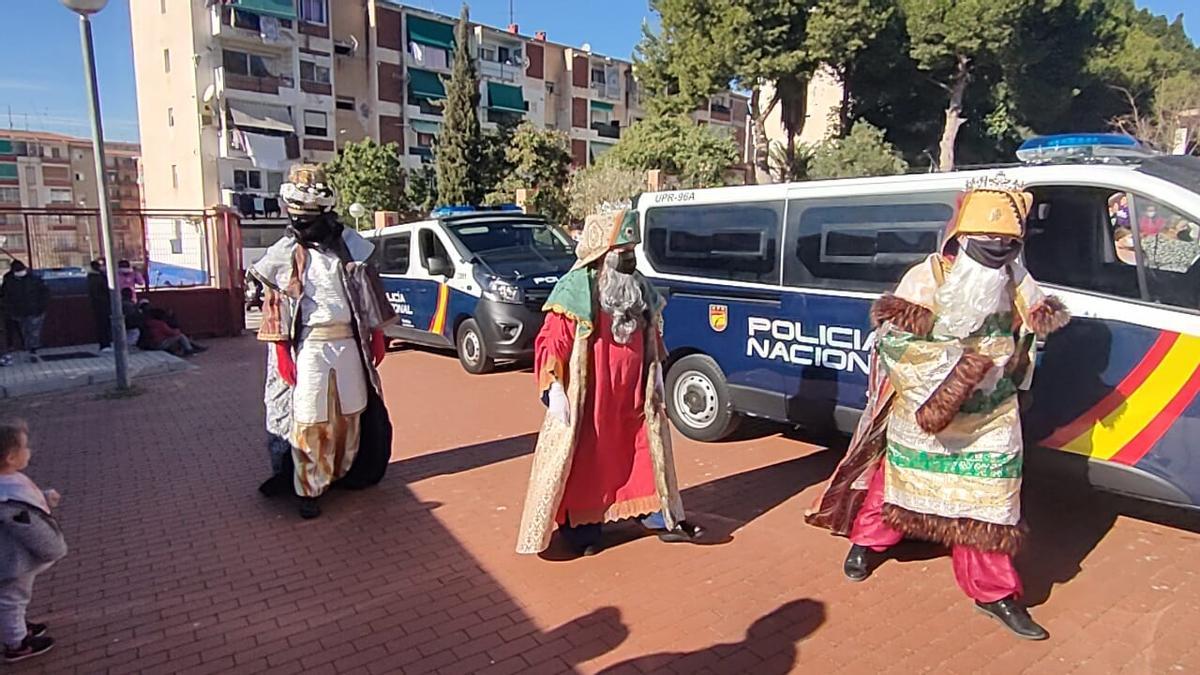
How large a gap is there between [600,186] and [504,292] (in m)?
15.9

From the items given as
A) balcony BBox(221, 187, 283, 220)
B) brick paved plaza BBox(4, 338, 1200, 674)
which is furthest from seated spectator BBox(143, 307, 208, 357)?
balcony BBox(221, 187, 283, 220)

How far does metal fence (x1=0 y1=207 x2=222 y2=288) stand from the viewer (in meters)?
11.2

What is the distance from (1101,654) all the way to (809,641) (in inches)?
47.3

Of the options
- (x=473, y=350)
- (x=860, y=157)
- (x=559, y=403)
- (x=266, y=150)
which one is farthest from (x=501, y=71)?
(x=559, y=403)

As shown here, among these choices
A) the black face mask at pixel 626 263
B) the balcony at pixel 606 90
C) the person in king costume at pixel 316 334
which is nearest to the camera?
the black face mask at pixel 626 263

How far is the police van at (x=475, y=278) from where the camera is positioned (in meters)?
9.27

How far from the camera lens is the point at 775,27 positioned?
2473 cm

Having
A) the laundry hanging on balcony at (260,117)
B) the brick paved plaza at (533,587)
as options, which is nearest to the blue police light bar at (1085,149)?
the brick paved plaza at (533,587)

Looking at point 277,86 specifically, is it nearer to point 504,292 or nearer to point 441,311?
point 441,311

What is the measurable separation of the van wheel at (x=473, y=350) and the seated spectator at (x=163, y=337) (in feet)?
14.8

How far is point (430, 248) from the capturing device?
10.5m

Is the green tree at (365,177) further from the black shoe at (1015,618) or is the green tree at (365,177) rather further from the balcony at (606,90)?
the black shoe at (1015,618)

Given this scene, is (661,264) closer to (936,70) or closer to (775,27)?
(775,27)

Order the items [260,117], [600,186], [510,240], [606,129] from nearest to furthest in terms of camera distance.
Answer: [510,240]
[600,186]
[260,117]
[606,129]
